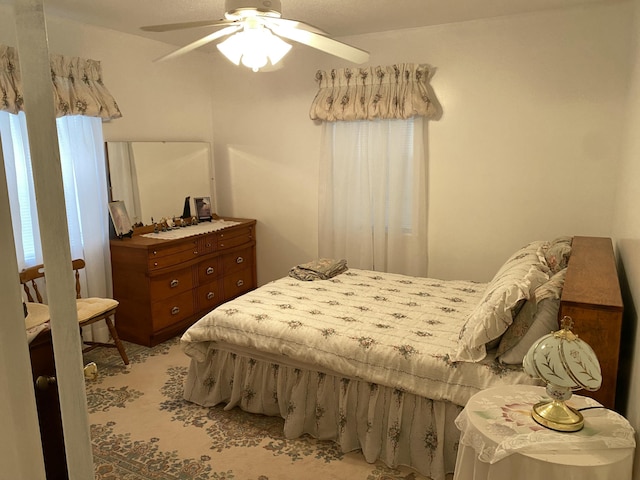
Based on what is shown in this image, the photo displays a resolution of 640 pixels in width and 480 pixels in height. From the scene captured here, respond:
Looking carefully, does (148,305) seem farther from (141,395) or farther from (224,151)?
(224,151)

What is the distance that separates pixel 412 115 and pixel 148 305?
2606 mm

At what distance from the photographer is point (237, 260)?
4637 mm

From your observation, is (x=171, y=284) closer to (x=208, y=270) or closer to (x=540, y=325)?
(x=208, y=270)

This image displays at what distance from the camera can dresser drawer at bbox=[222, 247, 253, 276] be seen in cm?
448

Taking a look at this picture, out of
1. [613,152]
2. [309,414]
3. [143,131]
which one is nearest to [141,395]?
[309,414]

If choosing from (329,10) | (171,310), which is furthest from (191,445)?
(329,10)

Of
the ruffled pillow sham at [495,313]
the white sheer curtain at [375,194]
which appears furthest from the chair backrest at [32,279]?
the ruffled pillow sham at [495,313]

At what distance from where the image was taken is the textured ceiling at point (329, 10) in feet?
Result: 10.4

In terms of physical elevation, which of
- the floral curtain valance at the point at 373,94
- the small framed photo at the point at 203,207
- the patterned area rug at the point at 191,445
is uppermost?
the floral curtain valance at the point at 373,94

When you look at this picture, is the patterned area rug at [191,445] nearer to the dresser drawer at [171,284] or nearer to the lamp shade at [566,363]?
the dresser drawer at [171,284]

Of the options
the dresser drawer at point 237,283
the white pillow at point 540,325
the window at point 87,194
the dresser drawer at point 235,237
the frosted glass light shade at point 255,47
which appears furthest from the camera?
the dresser drawer at point 237,283

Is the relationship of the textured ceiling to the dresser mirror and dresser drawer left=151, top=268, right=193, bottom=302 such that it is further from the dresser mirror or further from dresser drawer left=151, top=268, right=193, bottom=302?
dresser drawer left=151, top=268, right=193, bottom=302

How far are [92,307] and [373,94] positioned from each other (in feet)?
9.00

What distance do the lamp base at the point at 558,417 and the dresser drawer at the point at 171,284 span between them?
9.81ft
